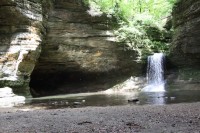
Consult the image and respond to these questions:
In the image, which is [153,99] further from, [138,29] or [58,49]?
[138,29]

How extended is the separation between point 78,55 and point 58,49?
191cm

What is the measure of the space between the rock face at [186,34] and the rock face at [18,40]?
12.0 m

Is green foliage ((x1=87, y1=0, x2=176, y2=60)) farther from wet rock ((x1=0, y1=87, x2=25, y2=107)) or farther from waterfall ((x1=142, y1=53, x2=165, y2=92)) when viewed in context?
wet rock ((x1=0, y1=87, x2=25, y2=107))

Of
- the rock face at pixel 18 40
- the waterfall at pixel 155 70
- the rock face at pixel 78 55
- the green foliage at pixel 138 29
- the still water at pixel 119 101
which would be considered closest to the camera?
the still water at pixel 119 101

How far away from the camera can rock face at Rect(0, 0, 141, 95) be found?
20.6m

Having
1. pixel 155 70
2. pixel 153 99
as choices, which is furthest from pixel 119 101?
pixel 155 70

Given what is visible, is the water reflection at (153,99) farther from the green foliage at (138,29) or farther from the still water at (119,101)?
the green foliage at (138,29)

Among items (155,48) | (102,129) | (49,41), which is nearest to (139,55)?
(155,48)

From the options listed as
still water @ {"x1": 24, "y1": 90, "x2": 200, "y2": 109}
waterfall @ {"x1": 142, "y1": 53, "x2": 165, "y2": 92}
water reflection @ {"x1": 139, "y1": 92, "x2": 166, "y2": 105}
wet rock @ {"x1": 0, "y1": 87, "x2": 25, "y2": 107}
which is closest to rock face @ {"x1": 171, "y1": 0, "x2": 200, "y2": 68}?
waterfall @ {"x1": 142, "y1": 53, "x2": 165, "y2": 92}

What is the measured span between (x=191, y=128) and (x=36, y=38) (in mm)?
16989

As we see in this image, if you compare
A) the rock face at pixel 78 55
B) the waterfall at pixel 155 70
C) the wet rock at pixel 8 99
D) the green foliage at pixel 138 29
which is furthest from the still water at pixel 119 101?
the green foliage at pixel 138 29

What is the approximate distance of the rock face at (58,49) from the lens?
2062cm

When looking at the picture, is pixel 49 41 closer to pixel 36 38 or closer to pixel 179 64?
pixel 36 38

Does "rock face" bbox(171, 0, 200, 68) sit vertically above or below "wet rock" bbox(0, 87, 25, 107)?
above
